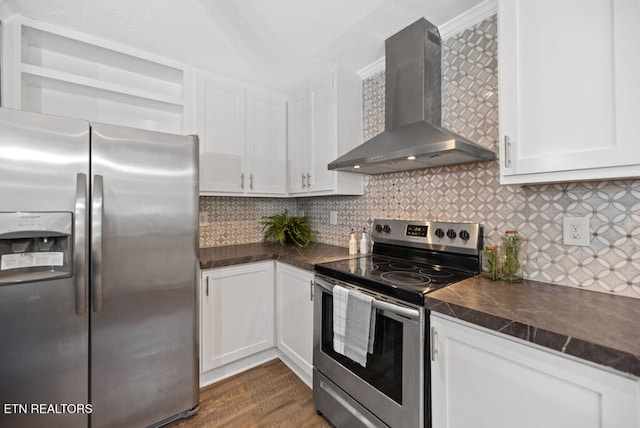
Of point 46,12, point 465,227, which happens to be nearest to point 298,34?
point 46,12

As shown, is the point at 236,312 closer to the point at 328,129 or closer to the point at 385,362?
the point at 385,362

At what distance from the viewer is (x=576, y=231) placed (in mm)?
1213

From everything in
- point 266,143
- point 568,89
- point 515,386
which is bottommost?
point 515,386

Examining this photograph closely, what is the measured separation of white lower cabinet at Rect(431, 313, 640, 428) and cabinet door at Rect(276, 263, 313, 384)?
2.95 feet

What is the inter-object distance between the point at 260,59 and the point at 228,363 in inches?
89.6

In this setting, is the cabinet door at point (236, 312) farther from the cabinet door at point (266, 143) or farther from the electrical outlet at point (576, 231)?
the electrical outlet at point (576, 231)

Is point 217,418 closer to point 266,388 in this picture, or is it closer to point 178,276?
point 266,388

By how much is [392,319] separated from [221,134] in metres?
1.91

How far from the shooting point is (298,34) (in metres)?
1.71

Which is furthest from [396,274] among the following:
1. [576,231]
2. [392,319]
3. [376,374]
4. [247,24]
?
[247,24]

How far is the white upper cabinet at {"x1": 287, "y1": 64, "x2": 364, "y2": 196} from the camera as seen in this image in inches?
83.3

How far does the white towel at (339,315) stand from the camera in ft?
4.62

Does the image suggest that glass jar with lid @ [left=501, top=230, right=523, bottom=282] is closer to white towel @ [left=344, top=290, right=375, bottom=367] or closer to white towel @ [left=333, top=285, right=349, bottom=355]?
white towel @ [left=344, top=290, right=375, bottom=367]

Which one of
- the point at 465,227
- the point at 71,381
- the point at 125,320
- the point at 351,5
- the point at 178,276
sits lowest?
the point at 71,381
